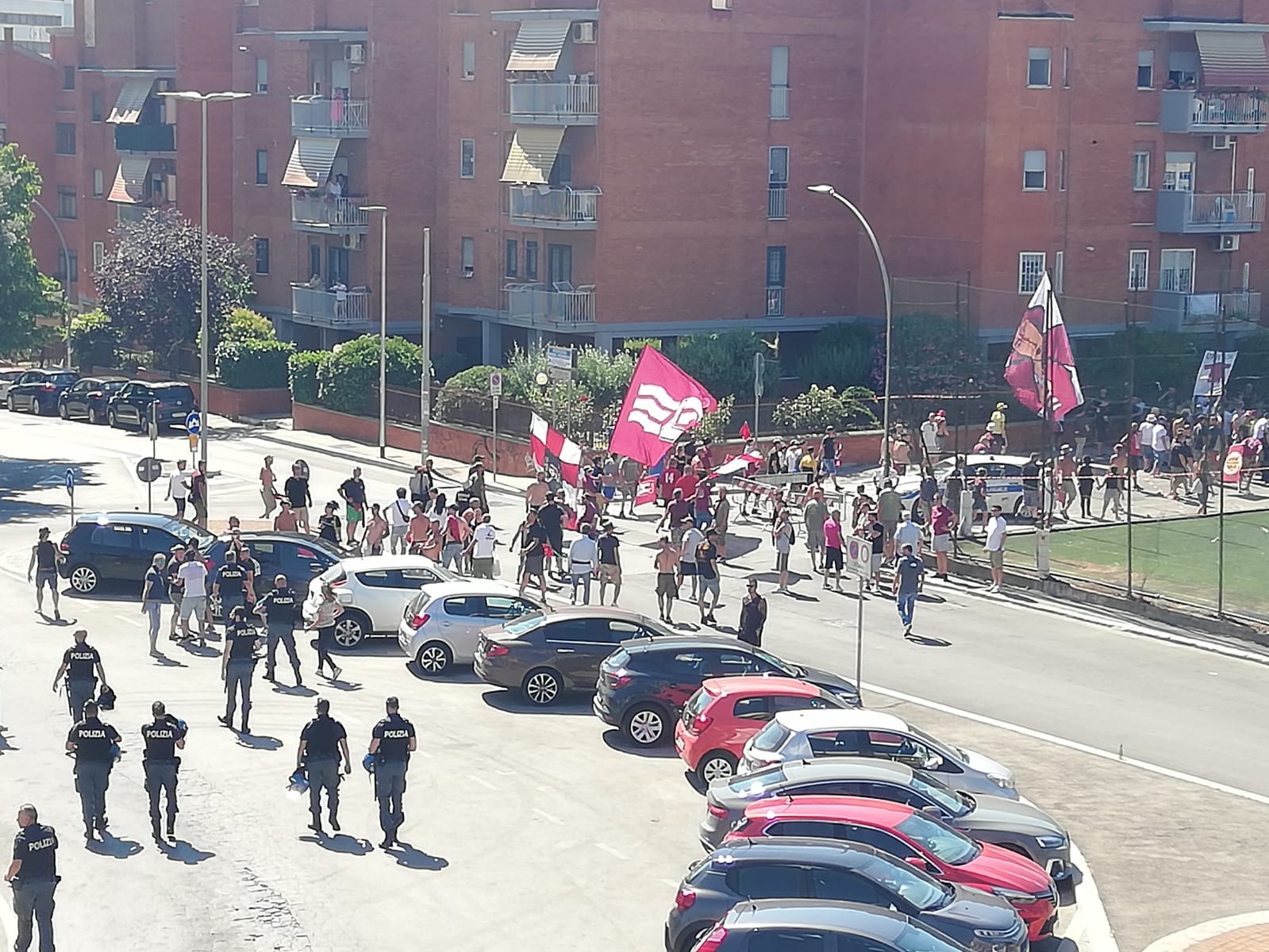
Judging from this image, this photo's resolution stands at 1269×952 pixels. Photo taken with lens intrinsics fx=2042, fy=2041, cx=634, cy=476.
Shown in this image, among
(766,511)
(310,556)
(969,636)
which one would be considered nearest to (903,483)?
(766,511)

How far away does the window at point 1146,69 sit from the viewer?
58250 mm

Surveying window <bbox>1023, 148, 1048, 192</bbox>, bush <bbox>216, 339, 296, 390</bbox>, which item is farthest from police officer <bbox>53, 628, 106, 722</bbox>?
window <bbox>1023, 148, 1048, 192</bbox>

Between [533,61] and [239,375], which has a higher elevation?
[533,61]

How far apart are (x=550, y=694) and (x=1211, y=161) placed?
1584 inches

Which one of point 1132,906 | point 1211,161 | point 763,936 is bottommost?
point 1132,906

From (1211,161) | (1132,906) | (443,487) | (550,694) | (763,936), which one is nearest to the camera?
(763,936)

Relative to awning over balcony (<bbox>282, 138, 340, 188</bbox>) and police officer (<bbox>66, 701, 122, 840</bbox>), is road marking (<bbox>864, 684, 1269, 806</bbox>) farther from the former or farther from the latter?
awning over balcony (<bbox>282, 138, 340, 188</bbox>)

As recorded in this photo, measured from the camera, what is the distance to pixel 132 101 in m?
75.2

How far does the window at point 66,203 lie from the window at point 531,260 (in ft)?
105

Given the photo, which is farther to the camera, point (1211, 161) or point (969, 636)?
point (1211, 161)

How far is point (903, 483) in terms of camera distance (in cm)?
4125

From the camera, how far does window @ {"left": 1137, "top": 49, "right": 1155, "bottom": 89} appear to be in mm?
58250

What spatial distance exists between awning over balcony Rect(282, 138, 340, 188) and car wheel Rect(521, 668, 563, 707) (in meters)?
40.8

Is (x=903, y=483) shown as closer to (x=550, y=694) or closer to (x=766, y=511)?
(x=766, y=511)
